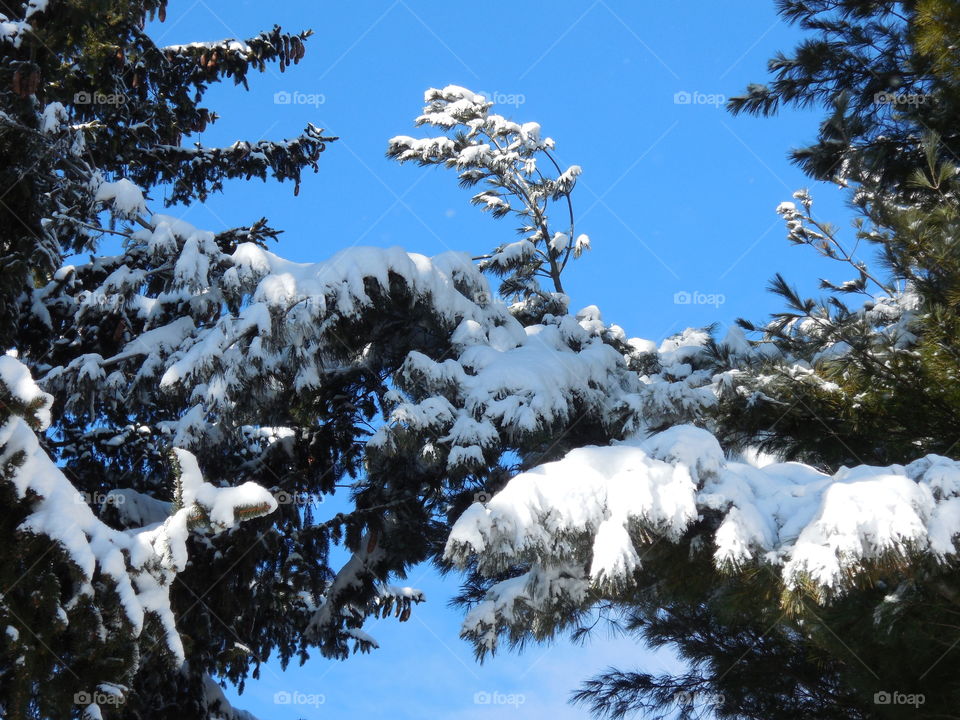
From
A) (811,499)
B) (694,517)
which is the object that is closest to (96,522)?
(694,517)

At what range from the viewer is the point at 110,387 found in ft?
22.8

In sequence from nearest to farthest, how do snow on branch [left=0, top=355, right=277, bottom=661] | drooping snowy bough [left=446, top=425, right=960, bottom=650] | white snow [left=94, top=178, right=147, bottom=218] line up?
1. snow on branch [left=0, top=355, right=277, bottom=661]
2. drooping snowy bough [left=446, top=425, right=960, bottom=650]
3. white snow [left=94, top=178, right=147, bottom=218]

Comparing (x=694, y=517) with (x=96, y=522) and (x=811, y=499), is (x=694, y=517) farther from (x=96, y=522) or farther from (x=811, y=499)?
(x=96, y=522)

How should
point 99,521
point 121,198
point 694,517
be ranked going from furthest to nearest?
point 121,198 → point 694,517 → point 99,521

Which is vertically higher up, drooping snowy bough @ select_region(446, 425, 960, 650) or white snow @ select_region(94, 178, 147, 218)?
white snow @ select_region(94, 178, 147, 218)

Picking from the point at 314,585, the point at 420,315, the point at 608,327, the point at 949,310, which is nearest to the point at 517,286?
the point at 608,327

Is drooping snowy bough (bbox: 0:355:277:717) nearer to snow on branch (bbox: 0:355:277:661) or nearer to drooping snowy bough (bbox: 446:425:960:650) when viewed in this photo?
snow on branch (bbox: 0:355:277:661)

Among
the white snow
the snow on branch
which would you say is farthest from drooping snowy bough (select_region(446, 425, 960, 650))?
the white snow

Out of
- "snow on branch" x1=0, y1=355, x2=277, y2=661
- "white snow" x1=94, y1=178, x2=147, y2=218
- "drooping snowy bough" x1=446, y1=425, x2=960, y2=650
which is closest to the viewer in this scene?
"snow on branch" x1=0, y1=355, x2=277, y2=661

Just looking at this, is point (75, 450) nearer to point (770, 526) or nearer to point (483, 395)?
point (483, 395)

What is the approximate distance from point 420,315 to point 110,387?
7.63 feet

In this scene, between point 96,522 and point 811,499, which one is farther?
point 811,499

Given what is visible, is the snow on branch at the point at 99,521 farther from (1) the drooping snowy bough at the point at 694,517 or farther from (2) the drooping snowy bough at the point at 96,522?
(1) the drooping snowy bough at the point at 694,517

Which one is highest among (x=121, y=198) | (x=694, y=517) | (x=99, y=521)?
(x=121, y=198)
